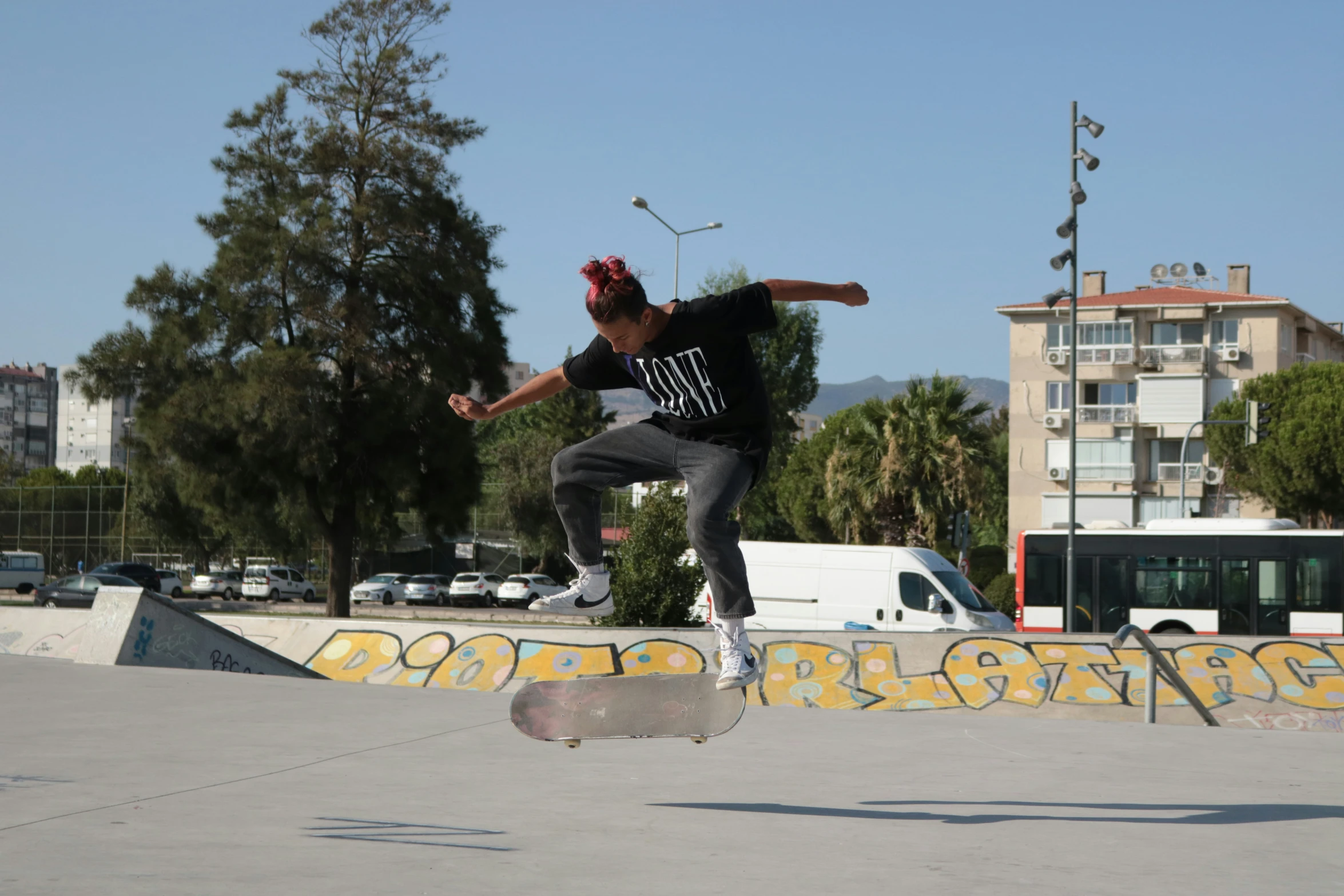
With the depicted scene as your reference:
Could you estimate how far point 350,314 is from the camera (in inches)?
1268

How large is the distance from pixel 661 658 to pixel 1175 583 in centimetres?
1588

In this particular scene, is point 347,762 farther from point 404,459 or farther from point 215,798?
point 404,459

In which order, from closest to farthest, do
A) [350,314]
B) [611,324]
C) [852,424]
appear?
[611,324], [350,314], [852,424]

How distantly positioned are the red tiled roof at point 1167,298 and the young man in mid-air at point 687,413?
5724 cm

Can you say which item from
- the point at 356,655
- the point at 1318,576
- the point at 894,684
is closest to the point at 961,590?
the point at 1318,576

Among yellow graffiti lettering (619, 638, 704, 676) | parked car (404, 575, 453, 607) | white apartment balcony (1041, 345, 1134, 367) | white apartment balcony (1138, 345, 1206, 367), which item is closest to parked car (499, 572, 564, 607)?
parked car (404, 575, 453, 607)

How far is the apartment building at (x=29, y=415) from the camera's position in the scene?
554 ft

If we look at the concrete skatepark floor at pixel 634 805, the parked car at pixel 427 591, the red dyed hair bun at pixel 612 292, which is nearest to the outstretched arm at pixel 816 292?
the red dyed hair bun at pixel 612 292

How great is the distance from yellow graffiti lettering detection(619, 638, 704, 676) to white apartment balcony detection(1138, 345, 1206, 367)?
53505mm

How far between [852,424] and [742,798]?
122 feet

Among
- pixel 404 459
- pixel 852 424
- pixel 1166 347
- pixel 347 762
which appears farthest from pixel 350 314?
pixel 1166 347

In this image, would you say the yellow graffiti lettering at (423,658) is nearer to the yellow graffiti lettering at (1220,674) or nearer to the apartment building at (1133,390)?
the yellow graffiti lettering at (1220,674)

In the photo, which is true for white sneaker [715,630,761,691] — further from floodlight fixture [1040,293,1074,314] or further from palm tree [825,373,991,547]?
palm tree [825,373,991,547]

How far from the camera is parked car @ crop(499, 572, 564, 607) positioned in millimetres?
51844
